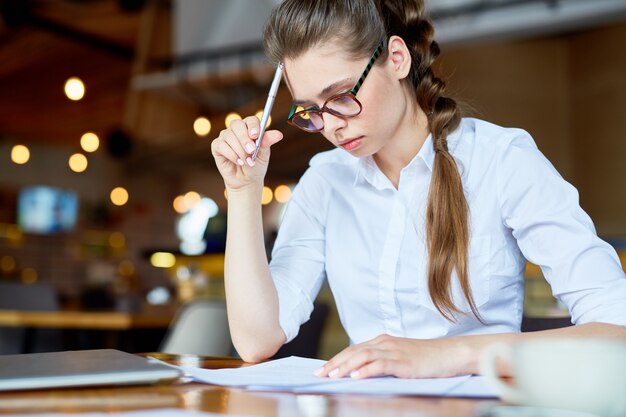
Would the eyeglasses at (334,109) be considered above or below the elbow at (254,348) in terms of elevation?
above

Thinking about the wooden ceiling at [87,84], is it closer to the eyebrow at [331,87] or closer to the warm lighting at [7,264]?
the warm lighting at [7,264]

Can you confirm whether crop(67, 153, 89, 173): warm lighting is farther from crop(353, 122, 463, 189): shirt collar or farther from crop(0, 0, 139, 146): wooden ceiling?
crop(353, 122, 463, 189): shirt collar

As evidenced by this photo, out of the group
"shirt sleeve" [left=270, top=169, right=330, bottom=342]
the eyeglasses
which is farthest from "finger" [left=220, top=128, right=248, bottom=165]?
"shirt sleeve" [left=270, top=169, right=330, bottom=342]

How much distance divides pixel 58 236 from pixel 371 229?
10.1m

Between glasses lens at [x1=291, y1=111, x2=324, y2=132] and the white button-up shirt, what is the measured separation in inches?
7.4

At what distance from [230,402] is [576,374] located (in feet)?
1.03

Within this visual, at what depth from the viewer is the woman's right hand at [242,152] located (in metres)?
1.12

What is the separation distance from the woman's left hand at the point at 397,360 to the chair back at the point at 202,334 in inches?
71.4

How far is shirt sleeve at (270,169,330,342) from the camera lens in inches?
53.4

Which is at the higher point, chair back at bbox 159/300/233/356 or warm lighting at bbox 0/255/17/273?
warm lighting at bbox 0/255/17/273

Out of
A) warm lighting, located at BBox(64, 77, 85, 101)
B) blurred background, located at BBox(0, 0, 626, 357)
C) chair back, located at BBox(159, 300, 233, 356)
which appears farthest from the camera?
warm lighting, located at BBox(64, 77, 85, 101)

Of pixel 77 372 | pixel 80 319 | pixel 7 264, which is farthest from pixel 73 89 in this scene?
pixel 77 372

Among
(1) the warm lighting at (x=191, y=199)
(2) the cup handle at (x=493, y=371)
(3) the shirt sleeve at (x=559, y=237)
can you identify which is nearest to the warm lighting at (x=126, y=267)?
(1) the warm lighting at (x=191, y=199)

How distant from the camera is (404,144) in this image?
1362 mm
